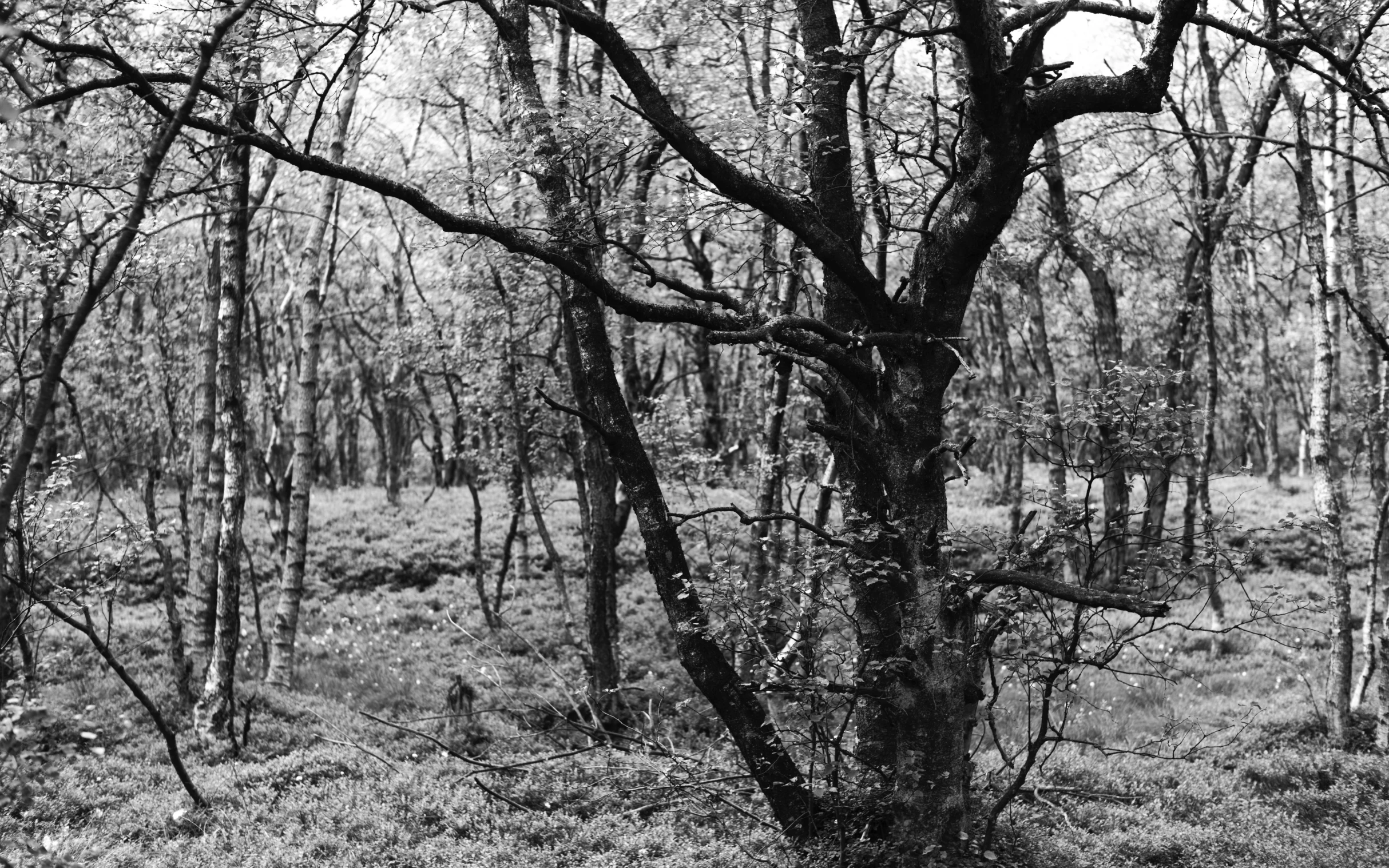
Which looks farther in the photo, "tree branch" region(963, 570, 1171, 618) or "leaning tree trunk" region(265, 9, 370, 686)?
"leaning tree trunk" region(265, 9, 370, 686)

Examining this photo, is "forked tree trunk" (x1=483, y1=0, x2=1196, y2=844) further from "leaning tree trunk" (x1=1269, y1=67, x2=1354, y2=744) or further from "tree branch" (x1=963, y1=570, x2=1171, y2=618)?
"leaning tree trunk" (x1=1269, y1=67, x2=1354, y2=744)

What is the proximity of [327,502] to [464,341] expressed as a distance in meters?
11.3

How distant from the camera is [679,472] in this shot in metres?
13.4

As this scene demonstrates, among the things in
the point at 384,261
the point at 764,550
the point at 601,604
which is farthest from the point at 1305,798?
the point at 384,261

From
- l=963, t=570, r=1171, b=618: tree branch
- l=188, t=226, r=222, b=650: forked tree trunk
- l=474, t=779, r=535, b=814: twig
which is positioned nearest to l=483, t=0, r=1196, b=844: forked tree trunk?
l=963, t=570, r=1171, b=618: tree branch

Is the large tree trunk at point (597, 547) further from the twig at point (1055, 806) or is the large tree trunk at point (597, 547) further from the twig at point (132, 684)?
the twig at point (1055, 806)

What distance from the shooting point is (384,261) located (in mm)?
27578

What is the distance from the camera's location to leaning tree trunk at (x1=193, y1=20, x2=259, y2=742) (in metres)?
11.0

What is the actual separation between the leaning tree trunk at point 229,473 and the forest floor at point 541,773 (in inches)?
21.0

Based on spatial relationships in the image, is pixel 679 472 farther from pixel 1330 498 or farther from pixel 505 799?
pixel 1330 498

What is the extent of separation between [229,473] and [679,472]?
565 centimetres

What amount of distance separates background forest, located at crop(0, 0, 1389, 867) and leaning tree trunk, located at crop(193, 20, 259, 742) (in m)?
0.05

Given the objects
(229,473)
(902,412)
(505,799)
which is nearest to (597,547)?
(505,799)

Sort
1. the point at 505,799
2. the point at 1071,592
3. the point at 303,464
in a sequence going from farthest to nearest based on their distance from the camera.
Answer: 1. the point at 303,464
2. the point at 505,799
3. the point at 1071,592
